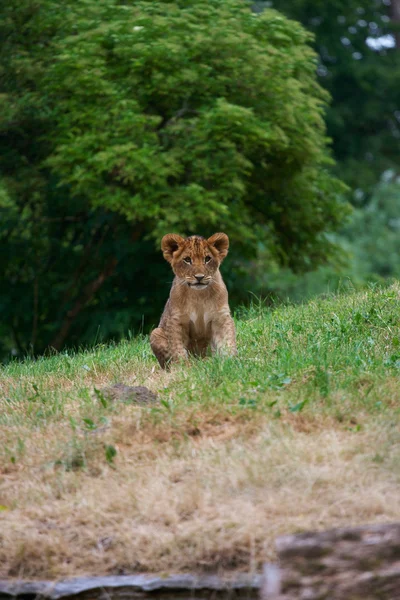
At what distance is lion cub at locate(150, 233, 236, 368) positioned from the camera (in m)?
9.00

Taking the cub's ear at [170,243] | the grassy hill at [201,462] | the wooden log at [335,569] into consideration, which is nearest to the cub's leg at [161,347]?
the grassy hill at [201,462]

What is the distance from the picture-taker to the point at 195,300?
911cm

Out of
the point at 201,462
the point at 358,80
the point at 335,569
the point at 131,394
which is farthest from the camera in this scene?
the point at 358,80

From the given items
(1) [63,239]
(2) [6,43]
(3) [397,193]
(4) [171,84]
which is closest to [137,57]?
(4) [171,84]

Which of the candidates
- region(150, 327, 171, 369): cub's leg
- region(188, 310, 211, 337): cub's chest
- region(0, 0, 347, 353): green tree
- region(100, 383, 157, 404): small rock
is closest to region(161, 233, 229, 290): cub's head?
region(188, 310, 211, 337): cub's chest

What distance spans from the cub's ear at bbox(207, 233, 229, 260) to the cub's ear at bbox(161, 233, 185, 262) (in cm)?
27

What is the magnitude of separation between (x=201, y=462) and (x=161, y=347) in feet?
8.58

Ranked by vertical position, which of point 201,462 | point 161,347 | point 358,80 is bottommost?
point 358,80

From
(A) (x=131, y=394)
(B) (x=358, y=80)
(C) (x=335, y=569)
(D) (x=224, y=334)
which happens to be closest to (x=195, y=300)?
(D) (x=224, y=334)

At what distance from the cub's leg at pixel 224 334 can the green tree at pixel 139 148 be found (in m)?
7.41

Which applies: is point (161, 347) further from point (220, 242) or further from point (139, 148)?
point (139, 148)

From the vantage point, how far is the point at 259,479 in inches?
253

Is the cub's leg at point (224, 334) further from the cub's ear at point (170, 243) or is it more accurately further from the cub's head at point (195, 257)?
the cub's ear at point (170, 243)

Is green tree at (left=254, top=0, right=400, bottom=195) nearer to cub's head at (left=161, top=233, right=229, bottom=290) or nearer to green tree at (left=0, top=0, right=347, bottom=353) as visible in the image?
green tree at (left=0, top=0, right=347, bottom=353)
